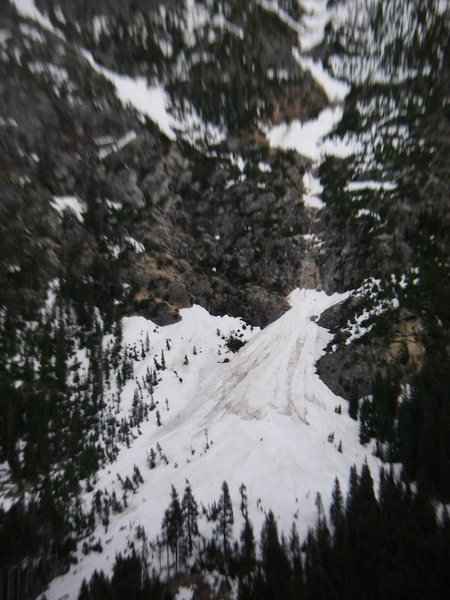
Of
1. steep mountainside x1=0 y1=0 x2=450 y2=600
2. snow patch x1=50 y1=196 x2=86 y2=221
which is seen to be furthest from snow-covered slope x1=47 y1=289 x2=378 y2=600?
snow patch x1=50 y1=196 x2=86 y2=221

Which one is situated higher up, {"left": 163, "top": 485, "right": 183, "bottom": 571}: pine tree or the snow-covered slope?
the snow-covered slope

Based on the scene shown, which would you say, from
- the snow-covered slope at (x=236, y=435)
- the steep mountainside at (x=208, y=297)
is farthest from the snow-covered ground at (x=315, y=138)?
the snow-covered slope at (x=236, y=435)

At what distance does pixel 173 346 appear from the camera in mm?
86812

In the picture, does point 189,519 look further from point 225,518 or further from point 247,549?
point 247,549

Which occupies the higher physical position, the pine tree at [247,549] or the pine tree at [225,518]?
the pine tree at [225,518]

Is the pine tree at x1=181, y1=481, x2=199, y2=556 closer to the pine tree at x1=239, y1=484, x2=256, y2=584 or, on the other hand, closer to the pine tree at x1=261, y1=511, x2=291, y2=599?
the pine tree at x1=239, y1=484, x2=256, y2=584

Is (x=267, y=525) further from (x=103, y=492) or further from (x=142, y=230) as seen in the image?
(x=142, y=230)

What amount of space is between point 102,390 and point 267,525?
45686mm

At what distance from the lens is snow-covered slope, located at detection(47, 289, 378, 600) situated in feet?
132

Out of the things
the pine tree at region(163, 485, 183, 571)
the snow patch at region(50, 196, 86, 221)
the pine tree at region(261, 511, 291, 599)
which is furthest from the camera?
the snow patch at region(50, 196, 86, 221)

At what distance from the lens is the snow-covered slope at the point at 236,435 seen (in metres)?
40.3

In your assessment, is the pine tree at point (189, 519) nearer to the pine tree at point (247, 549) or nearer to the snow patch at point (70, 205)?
the pine tree at point (247, 549)

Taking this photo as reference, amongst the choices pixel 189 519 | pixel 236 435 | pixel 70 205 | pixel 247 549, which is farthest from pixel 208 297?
pixel 247 549

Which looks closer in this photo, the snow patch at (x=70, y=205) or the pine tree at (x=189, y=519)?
the pine tree at (x=189, y=519)
